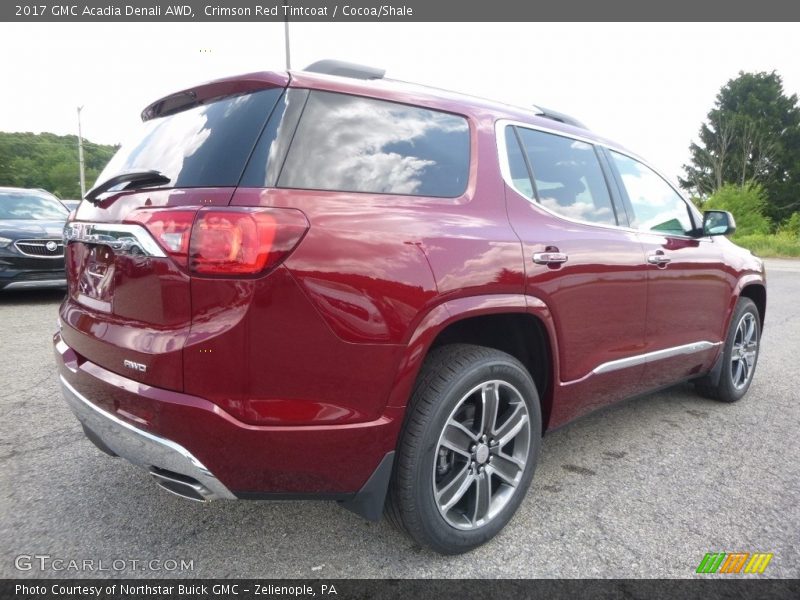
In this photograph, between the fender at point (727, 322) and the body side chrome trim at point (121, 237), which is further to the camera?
the fender at point (727, 322)

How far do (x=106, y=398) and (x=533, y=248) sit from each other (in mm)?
1711

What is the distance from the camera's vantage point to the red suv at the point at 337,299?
5.47 ft

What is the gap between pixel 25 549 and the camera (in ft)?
6.86

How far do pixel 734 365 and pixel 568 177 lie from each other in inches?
94.4

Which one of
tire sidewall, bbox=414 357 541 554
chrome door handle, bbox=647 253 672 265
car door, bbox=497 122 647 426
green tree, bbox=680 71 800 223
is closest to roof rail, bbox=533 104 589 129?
car door, bbox=497 122 647 426

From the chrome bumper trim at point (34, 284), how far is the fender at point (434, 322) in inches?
275

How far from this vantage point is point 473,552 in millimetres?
2178

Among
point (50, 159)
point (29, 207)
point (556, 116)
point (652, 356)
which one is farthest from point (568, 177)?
point (50, 159)

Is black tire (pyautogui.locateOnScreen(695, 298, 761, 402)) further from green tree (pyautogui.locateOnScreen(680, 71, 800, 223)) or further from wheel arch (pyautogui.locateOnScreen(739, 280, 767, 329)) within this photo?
green tree (pyautogui.locateOnScreen(680, 71, 800, 223))

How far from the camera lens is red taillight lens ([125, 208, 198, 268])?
1.67 metres

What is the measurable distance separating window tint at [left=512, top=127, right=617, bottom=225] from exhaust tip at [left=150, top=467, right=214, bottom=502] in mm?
1800

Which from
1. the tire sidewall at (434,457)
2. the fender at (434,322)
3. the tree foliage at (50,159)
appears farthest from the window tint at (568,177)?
the tree foliage at (50,159)

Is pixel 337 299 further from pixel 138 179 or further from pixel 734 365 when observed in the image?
pixel 734 365

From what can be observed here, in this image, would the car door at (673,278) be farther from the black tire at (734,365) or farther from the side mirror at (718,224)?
the black tire at (734,365)
